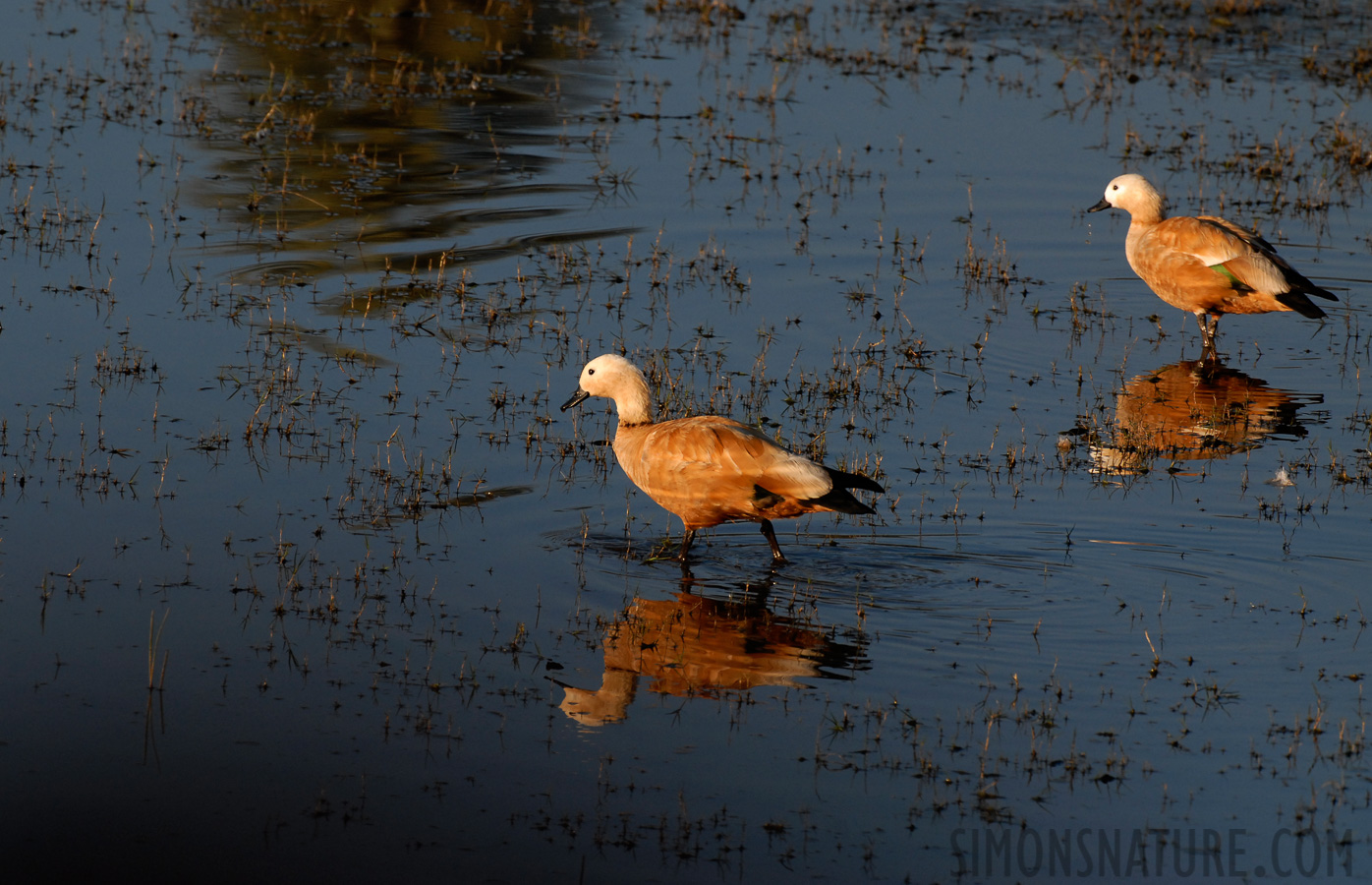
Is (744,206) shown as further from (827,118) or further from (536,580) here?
(536,580)

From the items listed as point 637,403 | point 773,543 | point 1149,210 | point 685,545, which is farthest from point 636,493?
point 1149,210

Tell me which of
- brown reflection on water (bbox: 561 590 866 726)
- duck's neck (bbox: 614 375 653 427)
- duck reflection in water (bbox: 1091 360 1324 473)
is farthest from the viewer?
duck reflection in water (bbox: 1091 360 1324 473)

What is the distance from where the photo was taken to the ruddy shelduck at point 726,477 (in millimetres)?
8328

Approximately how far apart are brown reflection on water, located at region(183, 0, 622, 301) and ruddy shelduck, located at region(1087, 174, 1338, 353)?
5.50 metres

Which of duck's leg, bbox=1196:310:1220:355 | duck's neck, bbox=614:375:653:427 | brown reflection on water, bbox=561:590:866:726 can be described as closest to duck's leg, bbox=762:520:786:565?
brown reflection on water, bbox=561:590:866:726

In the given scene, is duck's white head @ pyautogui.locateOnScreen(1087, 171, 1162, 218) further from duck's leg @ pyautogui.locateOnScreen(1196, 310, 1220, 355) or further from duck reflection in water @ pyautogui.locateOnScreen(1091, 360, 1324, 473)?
duck reflection in water @ pyautogui.locateOnScreen(1091, 360, 1324, 473)

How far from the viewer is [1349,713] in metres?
6.98

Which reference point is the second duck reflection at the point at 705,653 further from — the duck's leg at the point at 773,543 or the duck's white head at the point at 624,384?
the duck's white head at the point at 624,384

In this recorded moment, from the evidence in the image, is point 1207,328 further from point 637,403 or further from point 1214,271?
point 637,403

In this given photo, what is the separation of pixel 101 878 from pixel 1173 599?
18.3 feet

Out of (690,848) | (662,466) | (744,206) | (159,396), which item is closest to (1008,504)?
(662,466)

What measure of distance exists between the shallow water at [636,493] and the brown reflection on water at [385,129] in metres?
0.10

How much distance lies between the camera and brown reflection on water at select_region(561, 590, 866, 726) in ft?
23.2

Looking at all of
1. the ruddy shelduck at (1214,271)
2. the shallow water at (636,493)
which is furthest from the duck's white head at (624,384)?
the ruddy shelduck at (1214,271)
